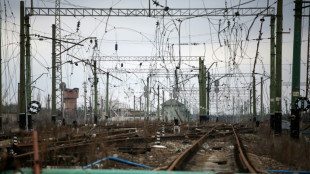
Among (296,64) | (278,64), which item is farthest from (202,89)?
(296,64)

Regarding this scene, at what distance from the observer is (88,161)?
11.1 m

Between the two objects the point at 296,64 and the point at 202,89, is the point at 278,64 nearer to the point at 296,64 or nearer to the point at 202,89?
the point at 296,64

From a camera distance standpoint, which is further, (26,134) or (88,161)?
(26,134)

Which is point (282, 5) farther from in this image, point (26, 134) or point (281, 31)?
point (26, 134)

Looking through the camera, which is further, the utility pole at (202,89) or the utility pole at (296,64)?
the utility pole at (202,89)

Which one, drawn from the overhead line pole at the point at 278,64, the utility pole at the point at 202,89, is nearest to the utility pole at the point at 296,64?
the overhead line pole at the point at 278,64

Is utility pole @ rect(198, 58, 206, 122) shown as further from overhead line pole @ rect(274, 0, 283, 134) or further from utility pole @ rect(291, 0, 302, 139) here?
utility pole @ rect(291, 0, 302, 139)

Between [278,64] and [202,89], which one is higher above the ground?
[278,64]

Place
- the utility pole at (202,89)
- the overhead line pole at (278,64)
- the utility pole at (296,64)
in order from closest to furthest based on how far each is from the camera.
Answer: the utility pole at (296,64) < the overhead line pole at (278,64) < the utility pole at (202,89)

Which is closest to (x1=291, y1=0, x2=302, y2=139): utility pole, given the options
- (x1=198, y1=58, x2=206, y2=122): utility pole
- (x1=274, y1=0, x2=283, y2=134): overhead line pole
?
(x1=274, y1=0, x2=283, y2=134): overhead line pole

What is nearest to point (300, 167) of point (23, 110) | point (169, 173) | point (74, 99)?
point (169, 173)

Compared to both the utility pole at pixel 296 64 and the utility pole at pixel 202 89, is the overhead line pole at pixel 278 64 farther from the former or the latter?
the utility pole at pixel 202 89

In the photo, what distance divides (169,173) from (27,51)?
2062cm

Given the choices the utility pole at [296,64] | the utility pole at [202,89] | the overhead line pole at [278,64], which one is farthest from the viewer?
the utility pole at [202,89]
